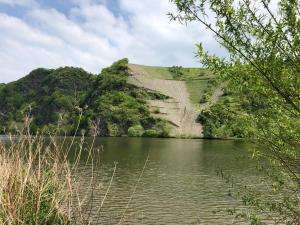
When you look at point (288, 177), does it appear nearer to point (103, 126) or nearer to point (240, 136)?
point (240, 136)

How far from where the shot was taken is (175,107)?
173750 mm

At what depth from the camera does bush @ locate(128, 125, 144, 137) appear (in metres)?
158

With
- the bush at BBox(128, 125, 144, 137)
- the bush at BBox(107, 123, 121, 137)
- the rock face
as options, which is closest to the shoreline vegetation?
the rock face

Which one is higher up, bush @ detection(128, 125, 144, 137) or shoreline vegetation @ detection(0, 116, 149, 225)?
shoreline vegetation @ detection(0, 116, 149, 225)

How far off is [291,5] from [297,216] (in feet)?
17.5

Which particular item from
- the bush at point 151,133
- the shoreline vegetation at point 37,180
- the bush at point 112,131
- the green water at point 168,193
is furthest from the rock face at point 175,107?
the shoreline vegetation at point 37,180

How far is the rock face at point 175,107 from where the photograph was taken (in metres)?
152

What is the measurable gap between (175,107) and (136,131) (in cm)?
2361

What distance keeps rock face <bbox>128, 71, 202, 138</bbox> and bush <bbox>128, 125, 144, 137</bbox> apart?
33.2 feet

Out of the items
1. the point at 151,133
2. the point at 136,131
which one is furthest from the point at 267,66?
the point at 136,131

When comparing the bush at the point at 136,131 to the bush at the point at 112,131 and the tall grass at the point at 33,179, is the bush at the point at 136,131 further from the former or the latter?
the tall grass at the point at 33,179

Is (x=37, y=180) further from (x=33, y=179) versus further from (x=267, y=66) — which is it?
(x=267, y=66)

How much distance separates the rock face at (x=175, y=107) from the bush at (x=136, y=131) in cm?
1012

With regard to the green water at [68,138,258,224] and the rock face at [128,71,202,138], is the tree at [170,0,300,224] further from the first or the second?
the rock face at [128,71,202,138]
